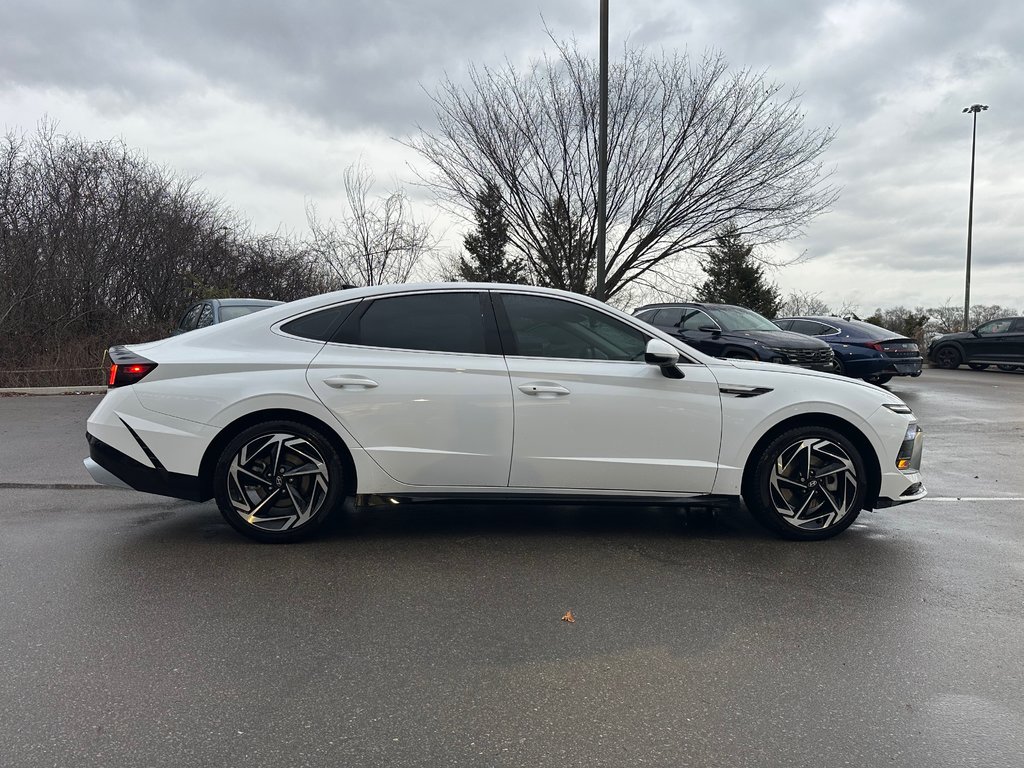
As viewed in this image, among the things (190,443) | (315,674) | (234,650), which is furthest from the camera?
(190,443)

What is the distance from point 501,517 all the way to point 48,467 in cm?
464

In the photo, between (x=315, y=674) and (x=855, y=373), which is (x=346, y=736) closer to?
(x=315, y=674)

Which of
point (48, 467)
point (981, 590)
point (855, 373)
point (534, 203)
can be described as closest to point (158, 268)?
point (534, 203)

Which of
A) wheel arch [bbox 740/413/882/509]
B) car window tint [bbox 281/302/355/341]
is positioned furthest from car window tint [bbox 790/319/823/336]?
car window tint [bbox 281/302/355/341]

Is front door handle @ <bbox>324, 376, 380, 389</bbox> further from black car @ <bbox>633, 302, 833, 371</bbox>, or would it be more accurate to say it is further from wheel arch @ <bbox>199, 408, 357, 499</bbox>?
black car @ <bbox>633, 302, 833, 371</bbox>

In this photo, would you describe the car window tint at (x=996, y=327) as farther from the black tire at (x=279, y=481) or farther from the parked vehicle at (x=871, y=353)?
the black tire at (x=279, y=481)

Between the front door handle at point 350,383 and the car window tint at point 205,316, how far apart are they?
796 cm

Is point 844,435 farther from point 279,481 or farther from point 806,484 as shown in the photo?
point 279,481

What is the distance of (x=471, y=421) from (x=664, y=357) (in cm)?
122

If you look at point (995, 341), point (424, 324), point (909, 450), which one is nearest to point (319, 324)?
point (424, 324)

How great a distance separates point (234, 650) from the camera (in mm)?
3107

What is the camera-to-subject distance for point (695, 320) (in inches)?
518

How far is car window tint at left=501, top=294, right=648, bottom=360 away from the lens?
4598 millimetres

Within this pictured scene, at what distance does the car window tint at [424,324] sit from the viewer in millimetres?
4578
